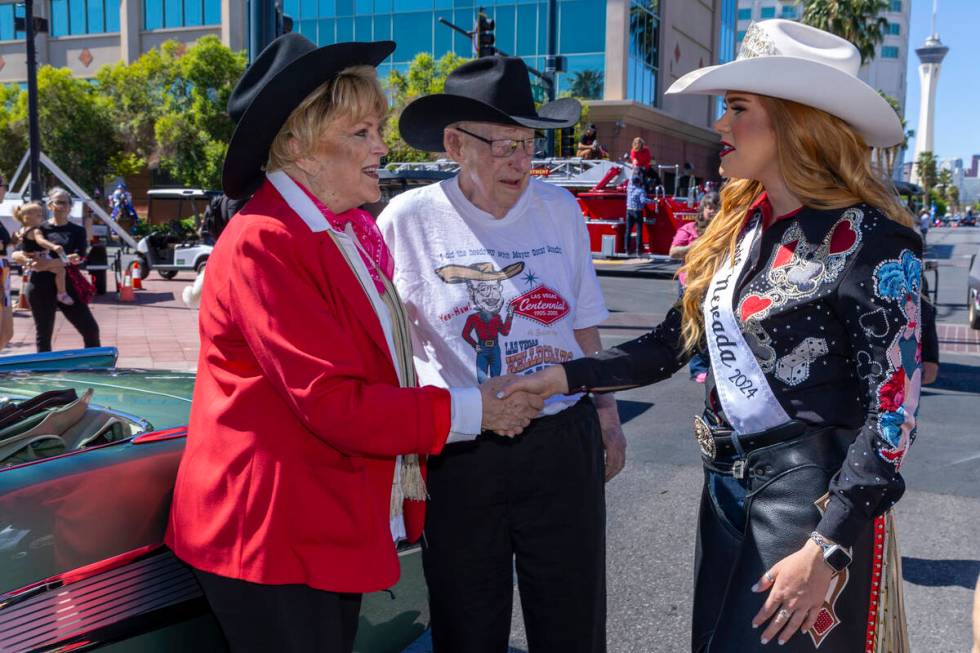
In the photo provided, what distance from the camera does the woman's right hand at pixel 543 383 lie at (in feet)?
7.40

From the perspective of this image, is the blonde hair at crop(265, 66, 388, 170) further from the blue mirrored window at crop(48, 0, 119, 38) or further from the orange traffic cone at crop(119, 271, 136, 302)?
the blue mirrored window at crop(48, 0, 119, 38)

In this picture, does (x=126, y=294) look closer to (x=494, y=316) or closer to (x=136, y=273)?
(x=136, y=273)

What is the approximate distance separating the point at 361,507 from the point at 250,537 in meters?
0.24

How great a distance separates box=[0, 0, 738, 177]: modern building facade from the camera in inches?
1513

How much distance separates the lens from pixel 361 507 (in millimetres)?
1909

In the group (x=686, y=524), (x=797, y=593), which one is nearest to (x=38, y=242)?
(x=686, y=524)

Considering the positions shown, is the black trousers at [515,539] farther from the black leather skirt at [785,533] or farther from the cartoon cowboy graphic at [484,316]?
the black leather skirt at [785,533]

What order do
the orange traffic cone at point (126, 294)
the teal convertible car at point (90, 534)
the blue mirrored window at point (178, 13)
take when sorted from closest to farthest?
the teal convertible car at point (90, 534)
the orange traffic cone at point (126, 294)
the blue mirrored window at point (178, 13)

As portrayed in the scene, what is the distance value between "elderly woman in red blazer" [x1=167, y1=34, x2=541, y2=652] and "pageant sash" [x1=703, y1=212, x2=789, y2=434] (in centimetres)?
59

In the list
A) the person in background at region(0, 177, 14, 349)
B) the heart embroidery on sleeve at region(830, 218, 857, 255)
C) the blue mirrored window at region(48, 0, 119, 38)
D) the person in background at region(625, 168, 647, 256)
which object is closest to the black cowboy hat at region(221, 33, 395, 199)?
the heart embroidery on sleeve at region(830, 218, 857, 255)

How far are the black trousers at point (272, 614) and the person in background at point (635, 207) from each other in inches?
649

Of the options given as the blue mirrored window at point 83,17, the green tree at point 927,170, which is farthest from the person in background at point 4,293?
the green tree at point 927,170

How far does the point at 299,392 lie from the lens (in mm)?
1758

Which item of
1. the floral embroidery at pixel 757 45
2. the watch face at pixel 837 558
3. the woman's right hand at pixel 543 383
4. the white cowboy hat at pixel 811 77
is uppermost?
the floral embroidery at pixel 757 45
